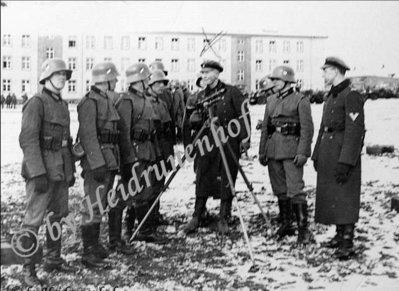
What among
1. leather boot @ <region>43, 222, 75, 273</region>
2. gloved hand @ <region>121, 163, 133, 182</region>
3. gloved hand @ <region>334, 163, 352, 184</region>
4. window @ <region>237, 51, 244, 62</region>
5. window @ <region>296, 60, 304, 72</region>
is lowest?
leather boot @ <region>43, 222, 75, 273</region>

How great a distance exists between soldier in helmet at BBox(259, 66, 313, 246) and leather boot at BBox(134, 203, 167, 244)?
72 cm

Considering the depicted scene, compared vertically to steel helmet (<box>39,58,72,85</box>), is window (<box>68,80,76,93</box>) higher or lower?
lower

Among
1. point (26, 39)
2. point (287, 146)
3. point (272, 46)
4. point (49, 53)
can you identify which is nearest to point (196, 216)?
point (287, 146)

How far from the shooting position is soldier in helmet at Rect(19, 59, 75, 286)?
2.42 metres

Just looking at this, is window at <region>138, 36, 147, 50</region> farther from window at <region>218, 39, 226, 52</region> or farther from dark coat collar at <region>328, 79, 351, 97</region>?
dark coat collar at <region>328, 79, 351, 97</region>

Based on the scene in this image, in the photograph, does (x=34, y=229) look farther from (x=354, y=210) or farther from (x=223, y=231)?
(x=354, y=210)

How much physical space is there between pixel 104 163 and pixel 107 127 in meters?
0.20

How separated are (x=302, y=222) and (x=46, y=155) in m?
1.44

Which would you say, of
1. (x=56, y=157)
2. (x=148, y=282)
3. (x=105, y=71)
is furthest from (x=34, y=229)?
(x=105, y=71)

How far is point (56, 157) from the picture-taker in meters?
2.50

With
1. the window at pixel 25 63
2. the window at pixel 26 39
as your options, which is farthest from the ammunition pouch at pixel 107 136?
the window at pixel 26 39

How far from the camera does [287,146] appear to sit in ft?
9.62

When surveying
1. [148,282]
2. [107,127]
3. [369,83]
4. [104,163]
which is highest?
[369,83]

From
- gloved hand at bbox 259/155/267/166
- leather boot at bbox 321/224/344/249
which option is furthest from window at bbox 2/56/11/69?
leather boot at bbox 321/224/344/249
